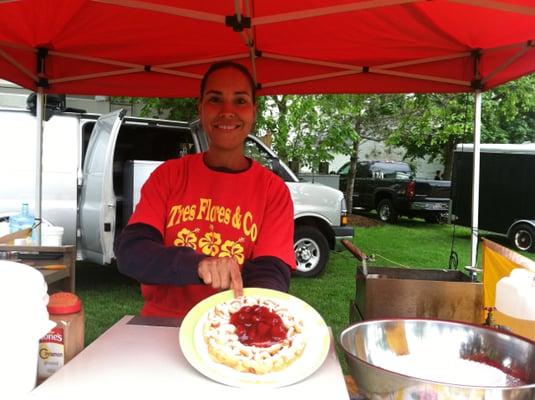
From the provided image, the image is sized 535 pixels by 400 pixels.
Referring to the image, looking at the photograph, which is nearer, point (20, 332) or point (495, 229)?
point (20, 332)

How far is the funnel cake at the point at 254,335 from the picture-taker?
1.33 meters

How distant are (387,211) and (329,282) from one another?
31.2 ft

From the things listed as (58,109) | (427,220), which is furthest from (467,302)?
(427,220)

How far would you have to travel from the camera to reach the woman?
6.54 feet

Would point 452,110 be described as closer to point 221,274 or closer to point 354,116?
point 354,116

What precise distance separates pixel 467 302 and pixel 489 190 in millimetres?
10697

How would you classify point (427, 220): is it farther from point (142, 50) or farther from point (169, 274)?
point (169, 274)

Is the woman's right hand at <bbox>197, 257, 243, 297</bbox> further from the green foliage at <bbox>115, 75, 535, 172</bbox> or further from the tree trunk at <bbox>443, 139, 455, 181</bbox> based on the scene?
the tree trunk at <bbox>443, 139, 455, 181</bbox>

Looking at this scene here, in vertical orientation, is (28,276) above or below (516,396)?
above

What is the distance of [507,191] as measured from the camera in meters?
12.0

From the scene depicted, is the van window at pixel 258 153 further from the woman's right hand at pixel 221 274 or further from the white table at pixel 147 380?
the white table at pixel 147 380

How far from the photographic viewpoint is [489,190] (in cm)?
1227

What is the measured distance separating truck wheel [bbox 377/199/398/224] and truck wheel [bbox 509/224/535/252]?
4.71 meters

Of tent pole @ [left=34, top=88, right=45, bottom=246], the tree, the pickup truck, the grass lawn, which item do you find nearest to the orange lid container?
the grass lawn
